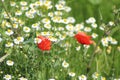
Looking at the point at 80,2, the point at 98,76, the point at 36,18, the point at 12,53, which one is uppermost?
the point at 80,2

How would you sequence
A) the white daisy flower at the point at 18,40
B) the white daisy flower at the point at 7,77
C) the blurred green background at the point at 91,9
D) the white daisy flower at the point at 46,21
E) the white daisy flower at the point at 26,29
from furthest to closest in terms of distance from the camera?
1. the blurred green background at the point at 91,9
2. the white daisy flower at the point at 46,21
3. the white daisy flower at the point at 26,29
4. the white daisy flower at the point at 18,40
5. the white daisy flower at the point at 7,77

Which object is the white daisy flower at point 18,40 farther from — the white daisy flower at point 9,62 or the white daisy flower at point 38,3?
the white daisy flower at point 38,3

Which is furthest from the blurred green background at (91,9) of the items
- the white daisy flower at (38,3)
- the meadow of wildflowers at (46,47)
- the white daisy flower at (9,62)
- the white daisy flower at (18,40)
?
the white daisy flower at (9,62)

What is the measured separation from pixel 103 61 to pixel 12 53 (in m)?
0.90

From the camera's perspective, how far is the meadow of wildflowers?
2.88m

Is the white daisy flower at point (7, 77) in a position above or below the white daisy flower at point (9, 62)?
below

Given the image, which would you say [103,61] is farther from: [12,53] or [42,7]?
[12,53]

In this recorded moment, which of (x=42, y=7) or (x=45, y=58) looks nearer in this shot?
(x=45, y=58)

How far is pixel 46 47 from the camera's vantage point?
2.70 meters

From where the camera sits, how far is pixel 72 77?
3.04 meters

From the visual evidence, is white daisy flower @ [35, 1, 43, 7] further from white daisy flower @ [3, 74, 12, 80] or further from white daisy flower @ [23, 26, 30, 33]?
white daisy flower @ [3, 74, 12, 80]

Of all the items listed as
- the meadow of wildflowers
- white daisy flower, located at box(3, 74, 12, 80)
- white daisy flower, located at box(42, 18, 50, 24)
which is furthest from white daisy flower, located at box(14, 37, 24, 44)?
white daisy flower, located at box(42, 18, 50, 24)

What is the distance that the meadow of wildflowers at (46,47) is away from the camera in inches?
113

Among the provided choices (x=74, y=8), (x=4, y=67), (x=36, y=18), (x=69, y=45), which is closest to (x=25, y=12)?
(x=36, y=18)
